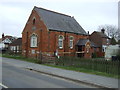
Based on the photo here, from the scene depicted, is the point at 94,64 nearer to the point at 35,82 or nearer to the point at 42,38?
the point at 35,82

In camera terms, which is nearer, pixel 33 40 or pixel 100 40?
pixel 33 40

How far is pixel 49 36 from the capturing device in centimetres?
3203

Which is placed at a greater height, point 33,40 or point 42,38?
point 42,38

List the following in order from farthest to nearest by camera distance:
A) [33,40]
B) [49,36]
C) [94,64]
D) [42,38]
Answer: [33,40] → [42,38] → [49,36] → [94,64]

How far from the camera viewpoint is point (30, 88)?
9.15 meters

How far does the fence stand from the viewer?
1495cm

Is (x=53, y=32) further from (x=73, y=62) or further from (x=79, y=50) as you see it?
(x=73, y=62)

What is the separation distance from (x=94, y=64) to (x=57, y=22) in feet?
67.2

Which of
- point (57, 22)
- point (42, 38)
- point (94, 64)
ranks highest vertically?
point (57, 22)

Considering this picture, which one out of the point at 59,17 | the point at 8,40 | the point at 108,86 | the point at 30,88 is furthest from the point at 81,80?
the point at 8,40

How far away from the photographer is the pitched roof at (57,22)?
3342 cm

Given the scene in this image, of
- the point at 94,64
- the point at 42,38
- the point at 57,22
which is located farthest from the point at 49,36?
the point at 94,64

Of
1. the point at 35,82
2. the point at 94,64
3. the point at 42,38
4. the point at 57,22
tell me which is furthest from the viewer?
the point at 57,22

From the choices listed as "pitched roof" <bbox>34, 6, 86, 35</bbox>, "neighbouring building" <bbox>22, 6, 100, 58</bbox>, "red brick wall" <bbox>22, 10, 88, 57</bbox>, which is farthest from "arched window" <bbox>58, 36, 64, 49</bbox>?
"pitched roof" <bbox>34, 6, 86, 35</bbox>
